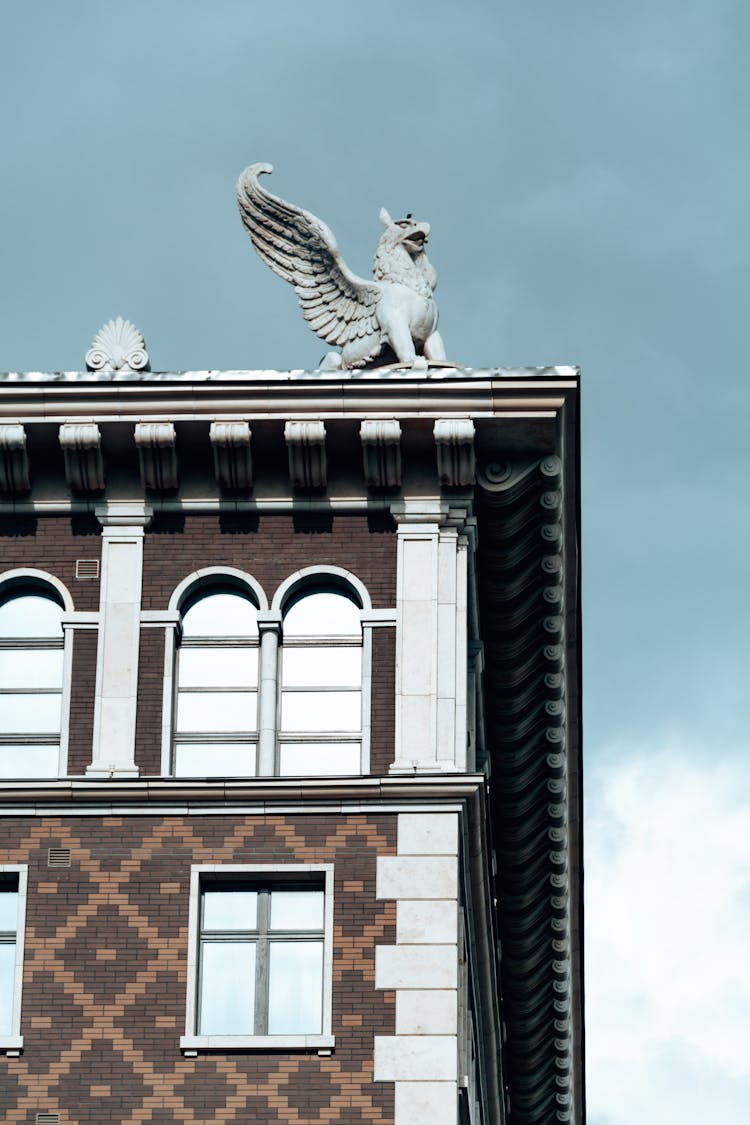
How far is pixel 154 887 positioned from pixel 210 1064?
215cm

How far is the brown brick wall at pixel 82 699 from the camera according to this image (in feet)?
132

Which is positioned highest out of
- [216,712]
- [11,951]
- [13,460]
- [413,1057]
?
[13,460]

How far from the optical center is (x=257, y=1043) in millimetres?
38125


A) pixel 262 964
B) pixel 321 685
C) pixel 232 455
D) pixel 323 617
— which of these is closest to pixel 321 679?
pixel 321 685

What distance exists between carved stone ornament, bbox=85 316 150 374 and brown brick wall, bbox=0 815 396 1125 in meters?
5.74

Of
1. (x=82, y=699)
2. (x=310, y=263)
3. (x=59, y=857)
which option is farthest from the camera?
(x=310, y=263)

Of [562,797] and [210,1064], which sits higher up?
[562,797]

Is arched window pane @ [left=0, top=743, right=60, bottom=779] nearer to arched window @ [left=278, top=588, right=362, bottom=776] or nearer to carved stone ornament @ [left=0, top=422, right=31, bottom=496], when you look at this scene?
arched window @ [left=278, top=588, right=362, bottom=776]

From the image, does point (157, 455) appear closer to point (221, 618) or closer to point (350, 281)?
point (221, 618)

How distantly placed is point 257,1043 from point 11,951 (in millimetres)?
2923

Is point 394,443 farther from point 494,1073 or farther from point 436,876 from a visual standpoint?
point 494,1073

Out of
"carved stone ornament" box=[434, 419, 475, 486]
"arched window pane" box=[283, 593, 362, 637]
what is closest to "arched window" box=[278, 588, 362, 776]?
"arched window pane" box=[283, 593, 362, 637]

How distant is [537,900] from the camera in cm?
4988

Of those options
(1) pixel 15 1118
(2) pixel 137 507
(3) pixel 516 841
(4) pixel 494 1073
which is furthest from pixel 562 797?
(1) pixel 15 1118
